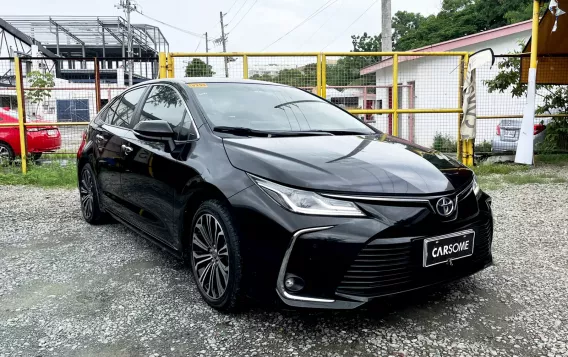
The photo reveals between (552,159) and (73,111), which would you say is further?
(552,159)

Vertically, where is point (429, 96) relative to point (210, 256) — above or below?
above

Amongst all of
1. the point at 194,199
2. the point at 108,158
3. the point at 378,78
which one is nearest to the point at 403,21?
the point at 378,78

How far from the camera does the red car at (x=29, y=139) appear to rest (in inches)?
375

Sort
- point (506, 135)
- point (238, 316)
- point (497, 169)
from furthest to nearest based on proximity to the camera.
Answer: point (506, 135) < point (497, 169) < point (238, 316)

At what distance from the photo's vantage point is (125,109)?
4461 mm

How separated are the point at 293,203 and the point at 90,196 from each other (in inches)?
130

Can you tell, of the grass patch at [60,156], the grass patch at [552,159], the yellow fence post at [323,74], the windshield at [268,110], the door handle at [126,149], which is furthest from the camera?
the grass patch at [552,159]

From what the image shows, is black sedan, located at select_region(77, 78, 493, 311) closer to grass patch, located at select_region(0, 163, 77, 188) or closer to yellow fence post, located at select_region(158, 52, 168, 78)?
yellow fence post, located at select_region(158, 52, 168, 78)

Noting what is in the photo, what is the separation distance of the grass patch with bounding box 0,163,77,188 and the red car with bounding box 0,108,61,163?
79 cm

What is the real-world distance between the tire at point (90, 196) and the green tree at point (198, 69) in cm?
295

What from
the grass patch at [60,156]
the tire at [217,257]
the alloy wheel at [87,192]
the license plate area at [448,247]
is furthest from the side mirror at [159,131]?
the grass patch at [60,156]

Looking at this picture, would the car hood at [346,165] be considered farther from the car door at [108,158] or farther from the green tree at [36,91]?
the green tree at [36,91]

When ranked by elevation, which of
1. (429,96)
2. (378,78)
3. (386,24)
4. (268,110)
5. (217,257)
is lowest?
(217,257)

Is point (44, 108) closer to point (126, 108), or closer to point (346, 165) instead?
point (126, 108)
